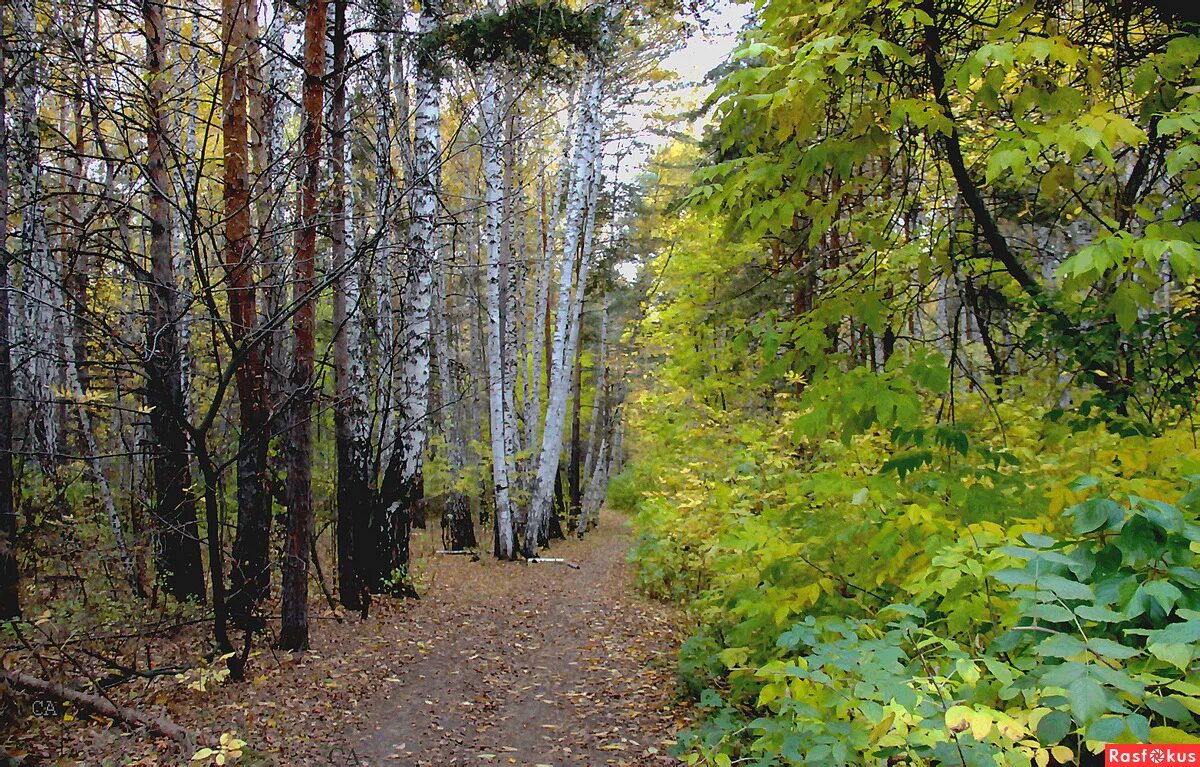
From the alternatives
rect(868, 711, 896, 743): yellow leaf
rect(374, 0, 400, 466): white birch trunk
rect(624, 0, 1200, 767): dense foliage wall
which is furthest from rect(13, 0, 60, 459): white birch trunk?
rect(868, 711, 896, 743): yellow leaf

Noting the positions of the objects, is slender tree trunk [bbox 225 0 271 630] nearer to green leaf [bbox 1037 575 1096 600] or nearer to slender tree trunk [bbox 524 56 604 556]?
green leaf [bbox 1037 575 1096 600]

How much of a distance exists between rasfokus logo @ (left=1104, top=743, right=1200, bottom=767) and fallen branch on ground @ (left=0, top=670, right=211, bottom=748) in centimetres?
461

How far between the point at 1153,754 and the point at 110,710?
539 cm

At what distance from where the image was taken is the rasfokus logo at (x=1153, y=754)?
1.51 m

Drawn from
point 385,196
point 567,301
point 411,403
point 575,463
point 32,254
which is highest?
point 32,254

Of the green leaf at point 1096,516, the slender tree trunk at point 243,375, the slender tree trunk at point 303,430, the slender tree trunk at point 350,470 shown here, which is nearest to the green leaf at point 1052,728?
the green leaf at point 1096,516

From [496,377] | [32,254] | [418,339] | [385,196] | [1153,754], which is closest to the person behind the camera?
[1153,754]

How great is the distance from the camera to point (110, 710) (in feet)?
13.9

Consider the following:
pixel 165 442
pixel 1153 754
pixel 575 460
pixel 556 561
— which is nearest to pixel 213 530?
pixel 165 442

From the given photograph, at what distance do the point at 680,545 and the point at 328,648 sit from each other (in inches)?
169

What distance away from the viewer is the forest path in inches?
183

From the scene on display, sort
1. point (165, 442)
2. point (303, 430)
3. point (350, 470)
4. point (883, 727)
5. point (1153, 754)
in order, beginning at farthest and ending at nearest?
1. point (350, 470)
2. point (165, 442)
3. point (303, 430)
4. point (883, 727)
5. point (1153, 754)

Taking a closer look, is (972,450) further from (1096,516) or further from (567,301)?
(567,301)

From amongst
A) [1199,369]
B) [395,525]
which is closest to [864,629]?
[1199,369]
